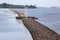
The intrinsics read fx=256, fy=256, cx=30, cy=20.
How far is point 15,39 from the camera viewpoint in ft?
65.5

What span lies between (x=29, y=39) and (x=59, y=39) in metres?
2.65

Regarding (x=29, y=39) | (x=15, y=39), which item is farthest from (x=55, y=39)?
(x=15, y=39)

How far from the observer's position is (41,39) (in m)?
18.0

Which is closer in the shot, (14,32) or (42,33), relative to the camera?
(42,33)

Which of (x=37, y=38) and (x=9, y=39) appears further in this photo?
(x=9, y=39)

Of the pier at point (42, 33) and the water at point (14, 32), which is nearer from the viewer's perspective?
the pier at point (42, 33)

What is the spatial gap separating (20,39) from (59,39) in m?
3.57

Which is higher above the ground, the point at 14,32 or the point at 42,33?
the point at 42,33

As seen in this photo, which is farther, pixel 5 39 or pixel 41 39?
pixel 5 39

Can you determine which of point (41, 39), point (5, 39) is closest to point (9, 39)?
point (5, 39)

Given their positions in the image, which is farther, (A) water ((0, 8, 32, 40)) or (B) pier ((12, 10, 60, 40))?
(A) water ((0, 8, 32, 40))

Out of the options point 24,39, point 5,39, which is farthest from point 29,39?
point 5,39

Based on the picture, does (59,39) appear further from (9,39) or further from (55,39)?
(9,39)

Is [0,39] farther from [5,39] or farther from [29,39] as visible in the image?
[29,39]
